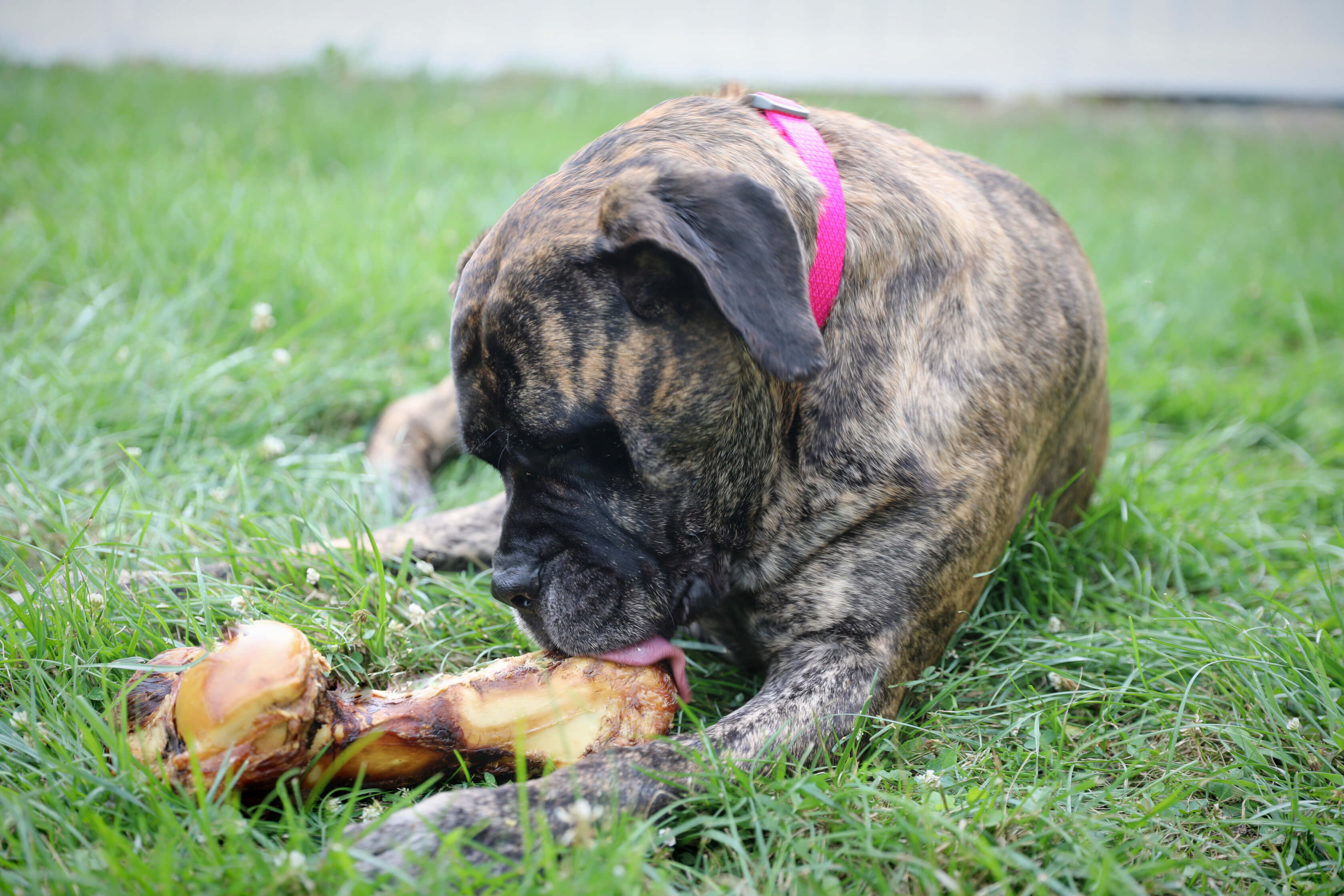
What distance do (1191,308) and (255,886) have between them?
5.42 metres

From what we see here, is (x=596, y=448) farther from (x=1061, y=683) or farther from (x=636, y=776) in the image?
(x=1061, y=683)

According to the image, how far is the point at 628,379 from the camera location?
6.70ft

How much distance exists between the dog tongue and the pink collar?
0.86m

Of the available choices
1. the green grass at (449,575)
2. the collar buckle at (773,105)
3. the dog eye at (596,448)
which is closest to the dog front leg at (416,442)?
the green grass at (449,575)

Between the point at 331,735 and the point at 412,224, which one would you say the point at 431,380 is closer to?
the point at 412,224

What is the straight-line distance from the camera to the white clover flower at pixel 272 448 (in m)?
3.19

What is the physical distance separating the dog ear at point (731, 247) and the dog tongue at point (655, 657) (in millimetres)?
747

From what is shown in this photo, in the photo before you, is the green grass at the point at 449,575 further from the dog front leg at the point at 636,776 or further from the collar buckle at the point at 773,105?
the collar buckle at the point at 773,105

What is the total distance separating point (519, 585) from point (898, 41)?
11719 millimetres

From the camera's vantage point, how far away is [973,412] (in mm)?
2318

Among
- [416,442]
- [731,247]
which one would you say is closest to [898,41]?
[416,442]

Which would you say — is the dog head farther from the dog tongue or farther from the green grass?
the green grass

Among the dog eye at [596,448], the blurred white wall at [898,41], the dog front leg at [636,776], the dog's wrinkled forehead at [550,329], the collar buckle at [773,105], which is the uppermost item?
the blurred white wall at [898,41]

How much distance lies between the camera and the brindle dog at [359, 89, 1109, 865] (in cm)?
193
